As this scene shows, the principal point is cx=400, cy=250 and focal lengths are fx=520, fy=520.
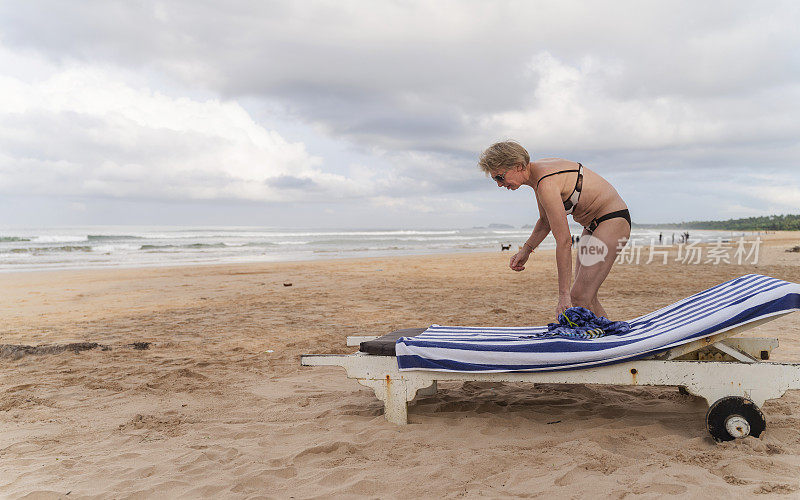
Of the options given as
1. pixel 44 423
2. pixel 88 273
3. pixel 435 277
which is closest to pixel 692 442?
pixel 44 423

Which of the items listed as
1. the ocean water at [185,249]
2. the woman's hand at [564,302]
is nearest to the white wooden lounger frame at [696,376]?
the woman's hand at [564,302]

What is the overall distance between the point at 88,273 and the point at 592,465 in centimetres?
1848

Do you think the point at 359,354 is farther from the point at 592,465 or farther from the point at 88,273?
the point at 88,273

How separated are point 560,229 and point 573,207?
0.57 m

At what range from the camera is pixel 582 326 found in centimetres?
377

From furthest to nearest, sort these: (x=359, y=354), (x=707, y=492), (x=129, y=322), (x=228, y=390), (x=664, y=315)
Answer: (x=129, y=322) → (x=228, y=390) → (x=664, y=315) → (x=359, y=354) → (x=707, y=492)

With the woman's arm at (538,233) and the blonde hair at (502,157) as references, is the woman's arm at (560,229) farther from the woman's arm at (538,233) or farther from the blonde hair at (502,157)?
the woman's arm at (538,233)

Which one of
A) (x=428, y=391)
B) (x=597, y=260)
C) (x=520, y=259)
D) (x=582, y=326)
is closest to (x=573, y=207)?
(x=597, y=260)

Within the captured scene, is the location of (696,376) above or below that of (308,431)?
above

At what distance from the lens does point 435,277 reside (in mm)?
14938

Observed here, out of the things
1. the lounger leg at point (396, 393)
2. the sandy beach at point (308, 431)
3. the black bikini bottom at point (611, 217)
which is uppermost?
the black bikini bottom at point (611, 217)

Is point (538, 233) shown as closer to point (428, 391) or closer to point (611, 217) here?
point (611, 217)

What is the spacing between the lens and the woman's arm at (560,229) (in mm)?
3697

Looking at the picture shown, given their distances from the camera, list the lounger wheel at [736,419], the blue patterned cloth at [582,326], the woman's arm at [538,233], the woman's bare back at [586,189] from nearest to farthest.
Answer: the lounger wheel at [736,419], the blue patterned cloth at [582,326], the woman's bare back at [586,189], the woman's arm at [538,233]
